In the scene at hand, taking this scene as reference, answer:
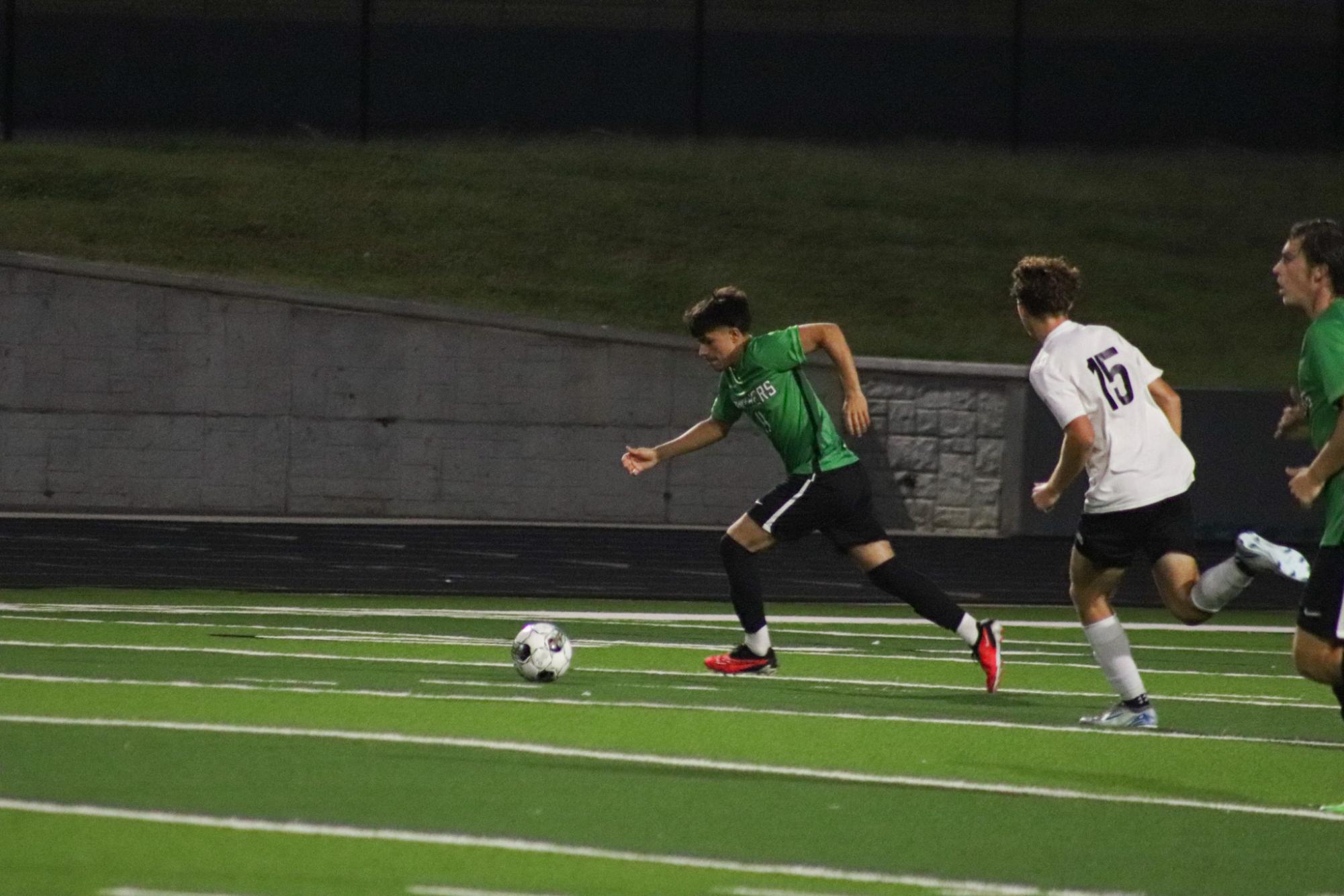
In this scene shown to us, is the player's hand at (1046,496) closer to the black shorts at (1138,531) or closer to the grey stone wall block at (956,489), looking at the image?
the black shorts at (1138,531)

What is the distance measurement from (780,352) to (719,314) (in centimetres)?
36

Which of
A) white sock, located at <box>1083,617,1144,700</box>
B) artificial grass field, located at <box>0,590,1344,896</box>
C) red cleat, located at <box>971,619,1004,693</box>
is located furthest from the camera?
red cleat, located at <box>971,619,1004,693</box>

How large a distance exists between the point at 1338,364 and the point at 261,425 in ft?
60.0

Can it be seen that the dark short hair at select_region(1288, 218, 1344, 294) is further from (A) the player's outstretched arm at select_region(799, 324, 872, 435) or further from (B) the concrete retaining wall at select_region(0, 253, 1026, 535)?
(B) the concrete retaining wall at select_region(0, 253, 1026, 535)

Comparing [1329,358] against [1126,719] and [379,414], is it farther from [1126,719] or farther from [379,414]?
[379,414]

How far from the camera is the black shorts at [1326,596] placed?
7.35 meters

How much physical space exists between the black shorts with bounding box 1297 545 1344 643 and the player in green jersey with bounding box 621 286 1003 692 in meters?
3.75

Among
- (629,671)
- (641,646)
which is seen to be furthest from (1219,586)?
(641,646)

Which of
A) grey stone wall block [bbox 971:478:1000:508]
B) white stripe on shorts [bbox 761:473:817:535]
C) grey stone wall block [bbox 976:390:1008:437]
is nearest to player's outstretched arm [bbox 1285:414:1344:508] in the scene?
white stripe on shorts [bbox 761:473:817:535]

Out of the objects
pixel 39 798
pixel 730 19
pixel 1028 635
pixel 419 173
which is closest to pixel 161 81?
pixel 419 173

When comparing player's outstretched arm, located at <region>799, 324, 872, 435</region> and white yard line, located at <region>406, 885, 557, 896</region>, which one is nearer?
white yard line, located at <region>406, 885, 557, 896</region>

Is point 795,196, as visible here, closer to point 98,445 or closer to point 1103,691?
point 98,445

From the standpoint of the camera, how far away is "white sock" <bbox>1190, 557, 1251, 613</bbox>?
861 cm

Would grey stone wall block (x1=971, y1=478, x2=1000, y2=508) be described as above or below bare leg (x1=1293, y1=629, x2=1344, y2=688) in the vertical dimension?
below
